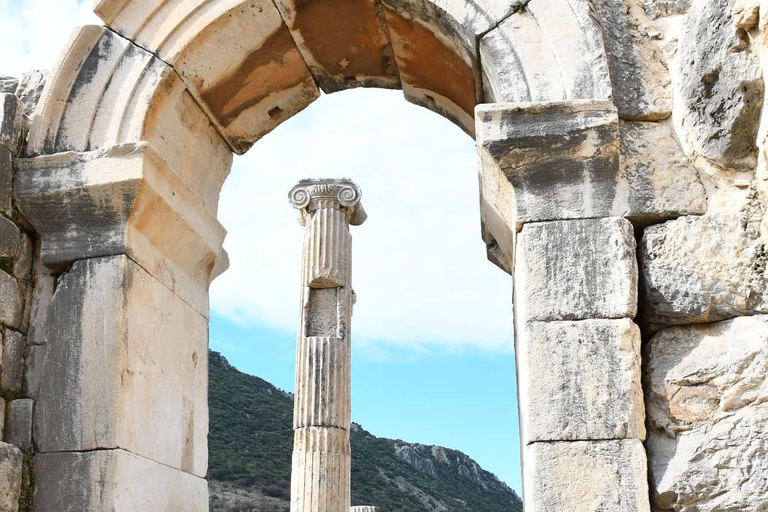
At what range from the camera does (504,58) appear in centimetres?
431

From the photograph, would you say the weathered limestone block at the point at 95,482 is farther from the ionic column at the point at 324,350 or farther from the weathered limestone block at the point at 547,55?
the ionic column at the point at 324,350

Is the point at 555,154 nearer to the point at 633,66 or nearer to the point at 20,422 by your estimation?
the point at 633,66

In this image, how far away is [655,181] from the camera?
4027mm

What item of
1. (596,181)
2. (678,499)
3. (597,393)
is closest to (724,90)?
(596,181)

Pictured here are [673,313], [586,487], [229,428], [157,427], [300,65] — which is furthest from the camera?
[229,428]

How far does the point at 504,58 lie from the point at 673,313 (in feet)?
4.63

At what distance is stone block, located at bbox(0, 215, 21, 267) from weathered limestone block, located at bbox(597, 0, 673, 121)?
300cm

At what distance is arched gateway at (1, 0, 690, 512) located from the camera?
377cm

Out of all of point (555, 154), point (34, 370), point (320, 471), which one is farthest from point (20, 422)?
point (320, 471)

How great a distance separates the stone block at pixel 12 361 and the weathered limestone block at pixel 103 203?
0.40m

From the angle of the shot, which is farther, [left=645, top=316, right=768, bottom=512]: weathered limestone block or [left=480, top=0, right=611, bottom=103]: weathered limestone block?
[left=480, top=0, right=611, bottom=103]: weathered limestone block

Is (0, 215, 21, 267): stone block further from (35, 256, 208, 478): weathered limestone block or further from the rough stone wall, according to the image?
(35, 256, 208, 478): weathered limestone block

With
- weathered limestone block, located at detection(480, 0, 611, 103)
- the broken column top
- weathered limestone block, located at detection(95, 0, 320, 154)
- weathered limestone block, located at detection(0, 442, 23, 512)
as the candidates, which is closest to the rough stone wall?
weathered limestone block, located at detection(0, 442, 23, 512)

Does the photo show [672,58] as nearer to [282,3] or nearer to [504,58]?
[504,58]
